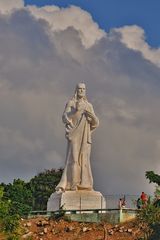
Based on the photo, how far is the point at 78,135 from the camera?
145ft

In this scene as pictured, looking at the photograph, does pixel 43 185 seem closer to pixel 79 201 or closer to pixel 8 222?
pixel 79 201

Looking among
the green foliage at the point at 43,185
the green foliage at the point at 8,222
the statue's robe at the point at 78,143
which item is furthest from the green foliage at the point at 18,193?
the green foliage at the point at 8,222

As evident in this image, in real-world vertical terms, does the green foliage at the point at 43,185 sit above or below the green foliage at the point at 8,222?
above

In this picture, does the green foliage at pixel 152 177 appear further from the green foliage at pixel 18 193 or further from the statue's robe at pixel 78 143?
the green foliage at pixel 18 193

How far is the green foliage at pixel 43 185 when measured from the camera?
227 feet

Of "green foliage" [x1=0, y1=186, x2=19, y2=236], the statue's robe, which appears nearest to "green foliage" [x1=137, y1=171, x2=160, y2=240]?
"green foliage" [x1=0, y1=186, x2=19, y2=236]

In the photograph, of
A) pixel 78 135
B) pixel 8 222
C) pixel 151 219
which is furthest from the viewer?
pixel 78 135

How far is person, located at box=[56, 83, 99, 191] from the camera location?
44.0 m

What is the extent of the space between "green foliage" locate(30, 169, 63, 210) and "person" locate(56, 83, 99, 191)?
23580mm

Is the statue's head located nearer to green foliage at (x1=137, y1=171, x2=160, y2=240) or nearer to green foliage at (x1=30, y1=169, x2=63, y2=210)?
green foliage at (x1=137, y1=171, x2=160, y2=240)

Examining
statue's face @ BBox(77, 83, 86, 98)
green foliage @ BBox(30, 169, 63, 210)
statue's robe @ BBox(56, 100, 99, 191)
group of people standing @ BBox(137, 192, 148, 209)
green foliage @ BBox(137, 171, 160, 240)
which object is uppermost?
green foliage @ BBox(30, 169, 63, 210)

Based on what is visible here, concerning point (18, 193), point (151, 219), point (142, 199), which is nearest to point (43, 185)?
point (18, 193)

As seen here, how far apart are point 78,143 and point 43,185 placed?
2696 centimetres

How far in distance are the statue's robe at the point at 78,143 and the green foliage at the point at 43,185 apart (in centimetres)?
2356
